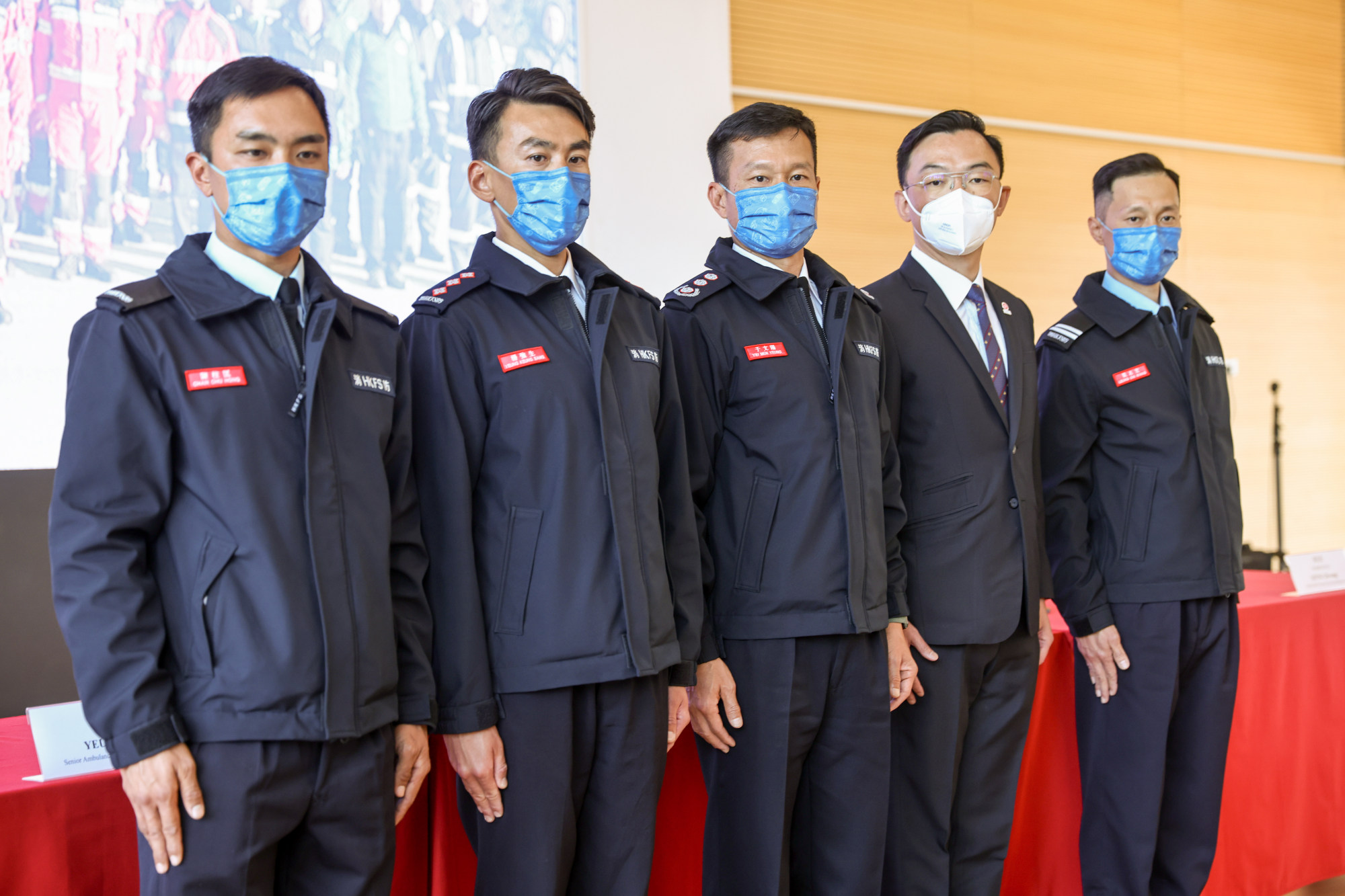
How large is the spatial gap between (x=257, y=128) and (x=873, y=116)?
422cm

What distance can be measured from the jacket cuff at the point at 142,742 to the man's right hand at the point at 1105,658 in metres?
1.96

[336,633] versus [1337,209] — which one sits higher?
[1337,209]

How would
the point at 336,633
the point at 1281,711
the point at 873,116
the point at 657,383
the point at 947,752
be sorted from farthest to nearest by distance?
1. the point at 873,116
2. the point at 1281,711
3. the point at 947,752
4. the point at 657,383
5. the point at 336,633

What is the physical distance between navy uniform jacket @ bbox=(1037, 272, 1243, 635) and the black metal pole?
344cm

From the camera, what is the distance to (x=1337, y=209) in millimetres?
6414

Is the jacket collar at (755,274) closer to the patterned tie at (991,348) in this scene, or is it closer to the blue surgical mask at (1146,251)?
the patterned tie at (991,348)

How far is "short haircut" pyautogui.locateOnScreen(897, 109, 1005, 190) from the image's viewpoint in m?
2.35

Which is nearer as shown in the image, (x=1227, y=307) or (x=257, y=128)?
(x=257, y=128)

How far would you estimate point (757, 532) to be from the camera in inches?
75.2

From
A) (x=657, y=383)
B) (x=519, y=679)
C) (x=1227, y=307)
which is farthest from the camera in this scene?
(x=1227, y=307)

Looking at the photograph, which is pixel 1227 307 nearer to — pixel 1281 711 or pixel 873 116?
pixel 873 116

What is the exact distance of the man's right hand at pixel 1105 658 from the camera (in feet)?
7.86

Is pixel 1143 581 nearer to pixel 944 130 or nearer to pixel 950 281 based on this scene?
pixel 950 281

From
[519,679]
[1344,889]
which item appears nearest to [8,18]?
[519,679]
